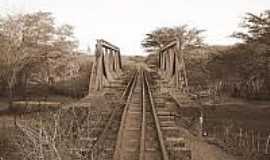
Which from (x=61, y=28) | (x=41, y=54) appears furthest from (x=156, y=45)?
(x=41, y=54)

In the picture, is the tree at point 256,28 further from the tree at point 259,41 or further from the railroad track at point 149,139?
the railroad track at point 149,139

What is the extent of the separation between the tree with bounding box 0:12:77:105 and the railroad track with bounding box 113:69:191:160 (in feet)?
59.7

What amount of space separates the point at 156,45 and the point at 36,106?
33876mm

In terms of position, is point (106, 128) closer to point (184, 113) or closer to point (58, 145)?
point (58, 145)

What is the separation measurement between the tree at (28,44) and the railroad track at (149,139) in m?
18.2

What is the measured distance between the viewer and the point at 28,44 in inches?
1158

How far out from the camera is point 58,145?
708 cm

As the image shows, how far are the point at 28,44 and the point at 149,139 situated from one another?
22.8 m

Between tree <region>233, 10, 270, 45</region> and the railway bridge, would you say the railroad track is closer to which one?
the railway bridge

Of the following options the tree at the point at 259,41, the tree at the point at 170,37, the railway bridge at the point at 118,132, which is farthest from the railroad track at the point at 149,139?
the tree at the point at 170,37

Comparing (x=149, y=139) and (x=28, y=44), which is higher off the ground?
(x=28, y=44)

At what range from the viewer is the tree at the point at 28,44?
2795 centimetres

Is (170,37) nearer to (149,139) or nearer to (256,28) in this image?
(256,28)

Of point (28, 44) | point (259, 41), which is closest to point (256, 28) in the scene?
point (259, 41)
